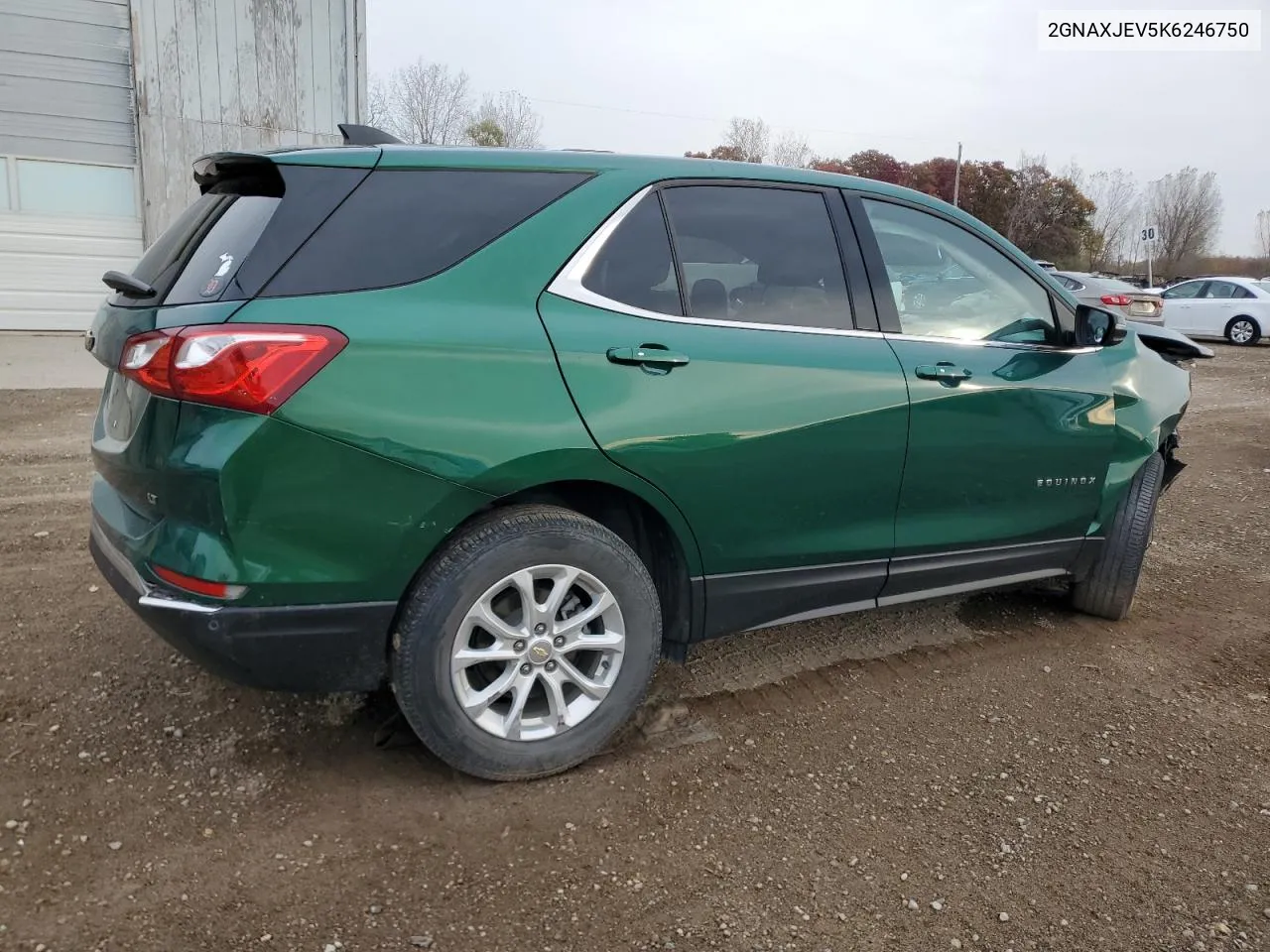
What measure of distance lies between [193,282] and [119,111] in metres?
11.0

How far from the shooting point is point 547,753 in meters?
2.72

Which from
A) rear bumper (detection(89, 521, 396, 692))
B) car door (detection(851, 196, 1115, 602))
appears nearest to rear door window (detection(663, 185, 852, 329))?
car door (detection(851, 196, 1115, 602))

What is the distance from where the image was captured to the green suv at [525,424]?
2.32m

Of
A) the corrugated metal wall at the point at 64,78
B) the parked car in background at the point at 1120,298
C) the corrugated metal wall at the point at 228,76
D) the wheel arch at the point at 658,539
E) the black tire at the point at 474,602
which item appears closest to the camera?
the black tire at the point at 474,602

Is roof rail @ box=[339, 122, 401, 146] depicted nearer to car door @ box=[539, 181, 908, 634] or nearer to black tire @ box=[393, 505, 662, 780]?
car door @ box=[539, 181, 908, 634]

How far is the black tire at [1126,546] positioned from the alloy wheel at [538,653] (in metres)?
2.36

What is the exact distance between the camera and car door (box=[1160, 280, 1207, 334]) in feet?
68.1

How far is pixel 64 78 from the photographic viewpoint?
36.4 feet

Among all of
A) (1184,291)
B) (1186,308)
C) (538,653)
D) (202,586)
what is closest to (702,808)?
(538,653)

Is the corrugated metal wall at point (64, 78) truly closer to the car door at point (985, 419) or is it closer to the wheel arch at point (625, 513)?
the car door at point (985, 419)

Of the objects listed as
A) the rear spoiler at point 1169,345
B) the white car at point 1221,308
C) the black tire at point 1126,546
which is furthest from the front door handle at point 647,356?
the white car at point 1221,308

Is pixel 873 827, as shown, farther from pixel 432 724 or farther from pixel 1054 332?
pixel 1054 332

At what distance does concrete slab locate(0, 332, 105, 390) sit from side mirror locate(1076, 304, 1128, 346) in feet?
26.6

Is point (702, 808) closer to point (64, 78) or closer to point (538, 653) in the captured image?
point (538, 653)
